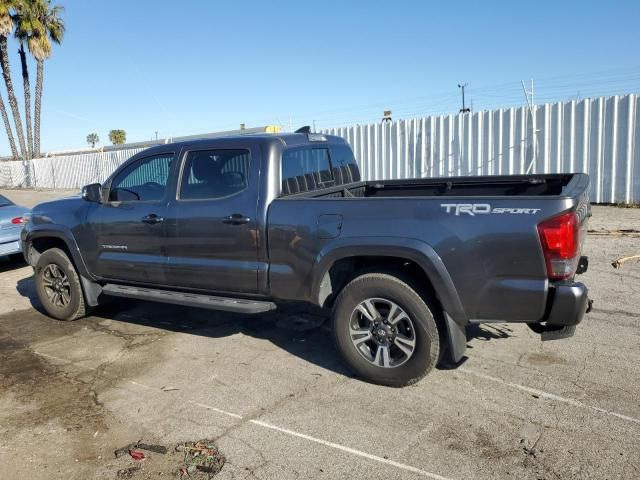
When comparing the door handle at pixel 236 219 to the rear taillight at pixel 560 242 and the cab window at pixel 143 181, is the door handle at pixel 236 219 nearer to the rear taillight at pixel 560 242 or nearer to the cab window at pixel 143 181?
the cab window at pixel 143 181

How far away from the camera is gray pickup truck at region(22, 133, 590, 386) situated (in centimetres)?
360

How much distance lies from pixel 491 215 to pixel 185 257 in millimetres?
2812

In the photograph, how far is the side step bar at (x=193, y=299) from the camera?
4680 mm

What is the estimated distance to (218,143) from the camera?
5.02 metres

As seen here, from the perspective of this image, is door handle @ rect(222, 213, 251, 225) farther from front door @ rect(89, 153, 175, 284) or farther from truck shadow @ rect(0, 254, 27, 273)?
truck shadow @ rect(0, 254, 27, 273)

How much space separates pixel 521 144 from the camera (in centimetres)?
1216

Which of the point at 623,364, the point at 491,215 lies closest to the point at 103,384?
the point at 491,215

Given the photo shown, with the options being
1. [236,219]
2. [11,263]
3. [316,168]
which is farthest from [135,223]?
[11,263]

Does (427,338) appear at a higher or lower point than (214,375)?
higher

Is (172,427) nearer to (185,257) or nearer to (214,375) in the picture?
(214,375)

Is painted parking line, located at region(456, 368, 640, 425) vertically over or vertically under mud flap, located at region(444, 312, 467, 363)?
under

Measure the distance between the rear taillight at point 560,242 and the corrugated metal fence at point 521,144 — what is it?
900cm

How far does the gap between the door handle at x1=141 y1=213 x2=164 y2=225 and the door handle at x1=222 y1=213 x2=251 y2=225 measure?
856mm

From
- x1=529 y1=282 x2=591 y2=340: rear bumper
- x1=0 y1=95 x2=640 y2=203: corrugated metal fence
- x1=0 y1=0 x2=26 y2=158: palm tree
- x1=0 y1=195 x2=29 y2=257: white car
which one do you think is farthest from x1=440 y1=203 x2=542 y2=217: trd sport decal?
x1=0 y1=0 x2=26 y2=158: palm tree
